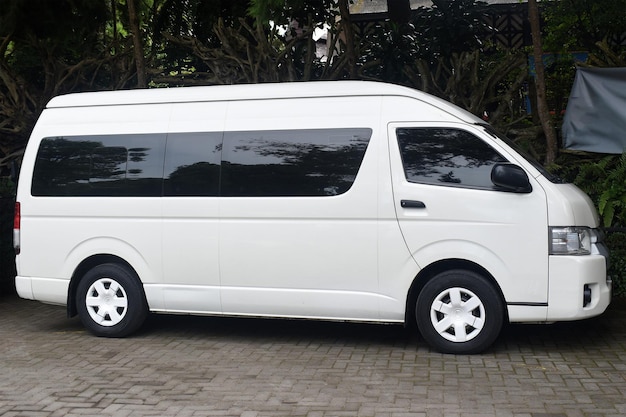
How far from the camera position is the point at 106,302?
8.64 meters

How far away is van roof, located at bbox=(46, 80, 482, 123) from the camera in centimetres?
790

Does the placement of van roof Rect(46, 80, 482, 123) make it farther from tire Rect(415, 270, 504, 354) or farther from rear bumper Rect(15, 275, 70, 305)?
rear bumper Rect(15, 275, 70, 305)

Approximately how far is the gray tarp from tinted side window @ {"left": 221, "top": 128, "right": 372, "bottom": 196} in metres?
4.13

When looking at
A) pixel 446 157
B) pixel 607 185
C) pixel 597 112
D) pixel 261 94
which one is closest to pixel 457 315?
pixel 446 157

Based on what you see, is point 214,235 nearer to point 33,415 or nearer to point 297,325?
point 297,325

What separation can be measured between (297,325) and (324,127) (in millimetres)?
2304

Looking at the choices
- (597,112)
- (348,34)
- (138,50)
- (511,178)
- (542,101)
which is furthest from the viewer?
(138,50)

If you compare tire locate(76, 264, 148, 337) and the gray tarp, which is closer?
tire locate(76, 264, 148, 337)

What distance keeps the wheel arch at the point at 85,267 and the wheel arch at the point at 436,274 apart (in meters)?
2.73

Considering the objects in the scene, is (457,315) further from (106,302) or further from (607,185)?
(607,185)

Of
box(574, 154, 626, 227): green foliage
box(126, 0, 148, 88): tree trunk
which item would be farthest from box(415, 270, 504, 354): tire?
box(126, 0, 148, 88): tree trunk

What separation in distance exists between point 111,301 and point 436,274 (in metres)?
3.21

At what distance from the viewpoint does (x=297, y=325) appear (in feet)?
30.1

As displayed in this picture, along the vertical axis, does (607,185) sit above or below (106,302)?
above
